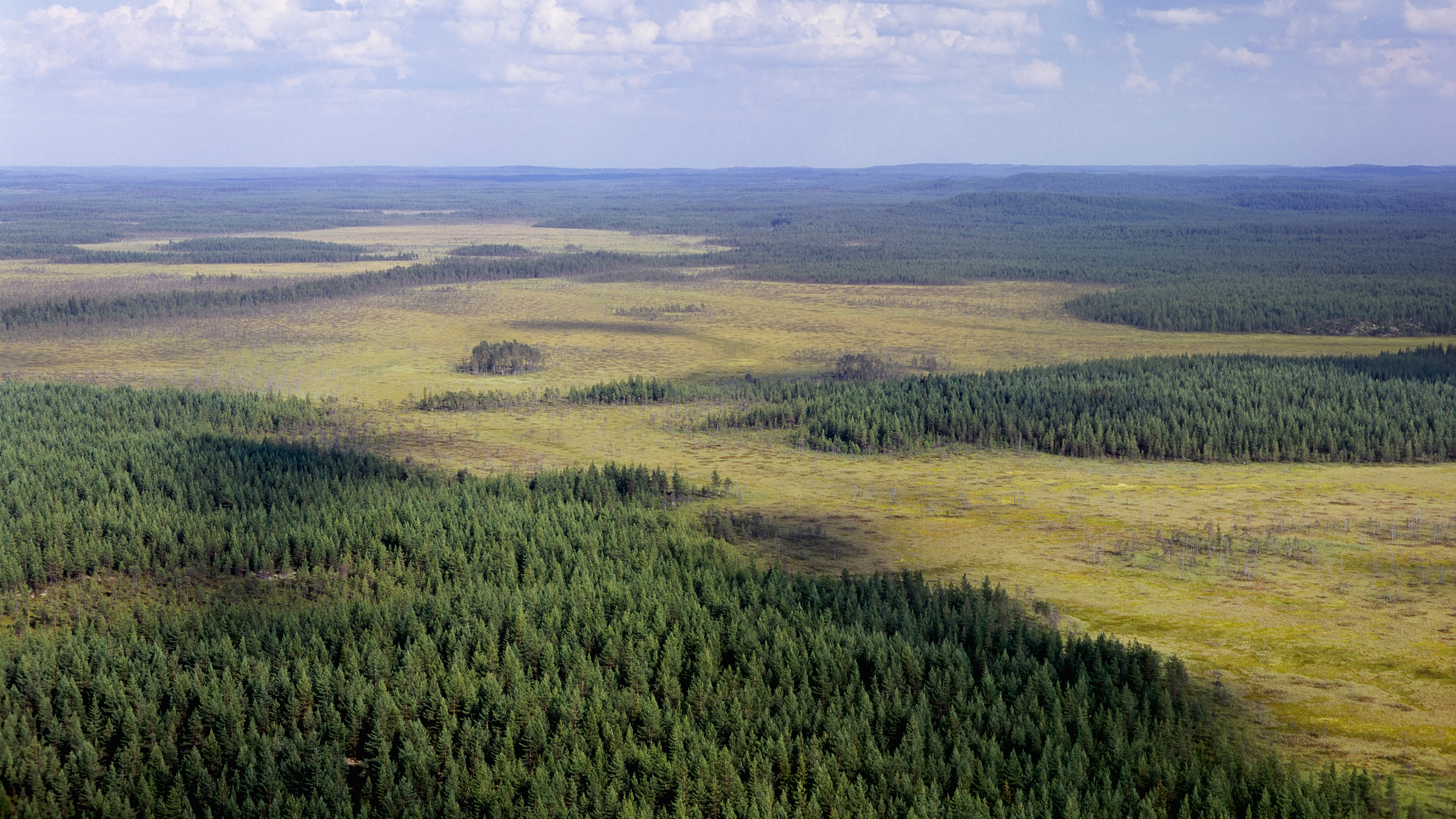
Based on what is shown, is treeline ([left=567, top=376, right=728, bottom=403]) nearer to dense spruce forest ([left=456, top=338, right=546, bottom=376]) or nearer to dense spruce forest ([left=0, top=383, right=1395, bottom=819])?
dense spruce forest ([left=456, top=338, right=546, bottom=376])

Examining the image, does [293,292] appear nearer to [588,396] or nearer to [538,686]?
[588,396]

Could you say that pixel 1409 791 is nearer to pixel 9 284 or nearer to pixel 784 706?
pixel 784 706

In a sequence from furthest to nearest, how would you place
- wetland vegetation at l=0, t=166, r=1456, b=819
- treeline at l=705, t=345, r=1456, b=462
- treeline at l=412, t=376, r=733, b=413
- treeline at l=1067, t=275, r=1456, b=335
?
treeline at l=1067, t=275, r=1456, b=335, treeline at l=412, t=376, r=733, b=413, treeline at l=705, t=345, r=1456, b=462, wetland vegetation at l=0, t=166, r=1456, b=819

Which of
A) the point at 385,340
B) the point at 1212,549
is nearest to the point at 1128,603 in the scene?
the point at 1212,549

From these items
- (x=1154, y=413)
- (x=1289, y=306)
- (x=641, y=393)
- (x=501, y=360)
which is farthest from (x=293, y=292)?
(x=1289, y=306)

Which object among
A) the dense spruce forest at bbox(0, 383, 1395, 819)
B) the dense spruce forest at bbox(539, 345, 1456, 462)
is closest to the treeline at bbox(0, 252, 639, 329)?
the dense spruce forest at bbox(539, 345, 1456, 462)

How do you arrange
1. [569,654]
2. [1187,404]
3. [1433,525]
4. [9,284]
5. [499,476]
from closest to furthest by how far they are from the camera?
[569,654] < [1433,525] < [499,476] < [1187,404] < [9,284]

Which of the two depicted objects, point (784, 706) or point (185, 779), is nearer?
point (185, 779)
